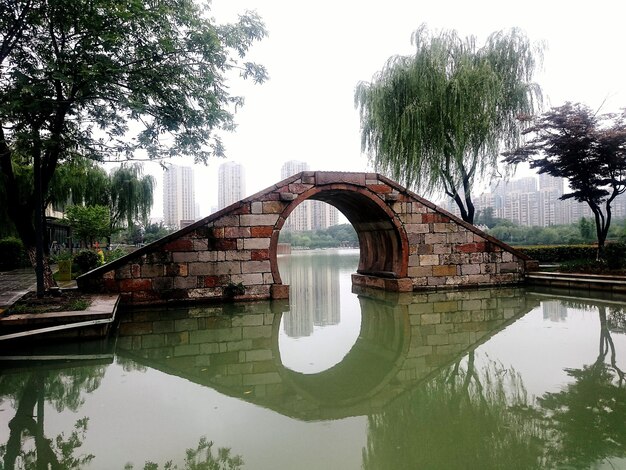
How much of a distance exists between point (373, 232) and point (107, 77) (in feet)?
25.3

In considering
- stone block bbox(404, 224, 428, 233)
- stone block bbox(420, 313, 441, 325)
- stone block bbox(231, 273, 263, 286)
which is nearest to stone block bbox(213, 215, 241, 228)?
stone block bbox(231, 273, 263, 286)

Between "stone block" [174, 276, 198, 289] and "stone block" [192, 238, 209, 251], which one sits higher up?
"stone block" [192, 238, 209, 251]

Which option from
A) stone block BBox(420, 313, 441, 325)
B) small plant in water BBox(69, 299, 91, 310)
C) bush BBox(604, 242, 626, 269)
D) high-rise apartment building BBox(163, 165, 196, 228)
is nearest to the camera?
small plant in water BBox(69, 299, 91, 310)

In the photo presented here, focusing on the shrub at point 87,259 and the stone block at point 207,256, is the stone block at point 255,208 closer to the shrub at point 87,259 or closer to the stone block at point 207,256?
the stone block at point 207,256

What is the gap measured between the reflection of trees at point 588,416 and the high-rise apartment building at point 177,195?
54612 mm

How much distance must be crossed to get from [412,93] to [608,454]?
12.4m

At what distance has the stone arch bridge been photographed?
937 centimetres

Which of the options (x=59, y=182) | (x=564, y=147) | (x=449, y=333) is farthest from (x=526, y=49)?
(x=59, y=182)

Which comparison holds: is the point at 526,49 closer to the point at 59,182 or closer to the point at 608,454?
the point at 608,454

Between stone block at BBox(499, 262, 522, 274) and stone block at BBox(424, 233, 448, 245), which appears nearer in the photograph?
stone block at BBox(424, 233, 448, 245)

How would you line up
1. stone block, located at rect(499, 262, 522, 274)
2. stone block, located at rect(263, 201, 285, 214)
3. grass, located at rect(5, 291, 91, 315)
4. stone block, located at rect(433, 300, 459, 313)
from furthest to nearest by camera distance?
stone block, located at rect(499, 262, 522, 274)
stone block, located at rect(263, 201, 285, 214)
stone block, located at rect(433, 300, 459, 313)
grass, located at rect(5, 291, 91, 315)

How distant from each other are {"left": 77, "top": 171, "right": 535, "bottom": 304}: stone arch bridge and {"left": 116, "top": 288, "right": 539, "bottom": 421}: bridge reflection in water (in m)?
0.76

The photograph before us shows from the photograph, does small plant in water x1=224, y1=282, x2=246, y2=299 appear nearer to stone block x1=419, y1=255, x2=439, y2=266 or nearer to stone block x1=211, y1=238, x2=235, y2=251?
stone block x1=211, y1=238, x2=235, y2=251

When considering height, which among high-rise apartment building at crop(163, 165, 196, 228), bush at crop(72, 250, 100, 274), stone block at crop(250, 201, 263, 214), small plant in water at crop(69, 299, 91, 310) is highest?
high-rise apartment building at crop(163, 165, 196, 228)
